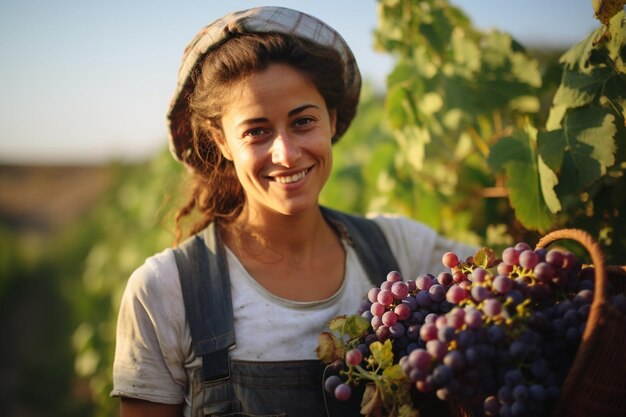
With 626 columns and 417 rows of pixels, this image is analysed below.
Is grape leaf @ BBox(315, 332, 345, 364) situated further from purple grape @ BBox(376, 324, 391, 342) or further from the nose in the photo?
the nose

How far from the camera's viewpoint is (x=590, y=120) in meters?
1.98

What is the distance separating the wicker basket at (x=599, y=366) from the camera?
1.26m

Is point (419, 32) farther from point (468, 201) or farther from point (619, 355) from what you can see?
point (619, 355)

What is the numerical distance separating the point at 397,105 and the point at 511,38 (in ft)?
2.00

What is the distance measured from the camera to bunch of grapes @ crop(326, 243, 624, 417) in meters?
1.33

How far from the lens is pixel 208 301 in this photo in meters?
1.96

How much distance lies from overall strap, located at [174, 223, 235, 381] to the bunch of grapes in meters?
0.66

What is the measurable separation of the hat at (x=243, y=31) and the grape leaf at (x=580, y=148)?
2.52ft

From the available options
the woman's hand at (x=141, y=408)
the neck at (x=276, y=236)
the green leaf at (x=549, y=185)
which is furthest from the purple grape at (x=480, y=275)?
the woman's hand at (x=141, y=408)

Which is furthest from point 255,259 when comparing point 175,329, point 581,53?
point 581,53

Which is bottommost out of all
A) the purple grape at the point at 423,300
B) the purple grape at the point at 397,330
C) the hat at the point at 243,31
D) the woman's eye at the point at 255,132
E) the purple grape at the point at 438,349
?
the purple grape at the point at 438,349

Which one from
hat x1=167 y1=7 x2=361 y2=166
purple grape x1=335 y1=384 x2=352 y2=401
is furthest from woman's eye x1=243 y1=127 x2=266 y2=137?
purple grape x1=335 y1=384 x2=352 y2=401

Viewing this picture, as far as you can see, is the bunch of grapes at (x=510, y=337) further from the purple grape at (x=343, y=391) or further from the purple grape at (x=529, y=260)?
the purple grape at (x=343, y=391)

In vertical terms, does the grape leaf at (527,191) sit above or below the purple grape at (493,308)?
above
